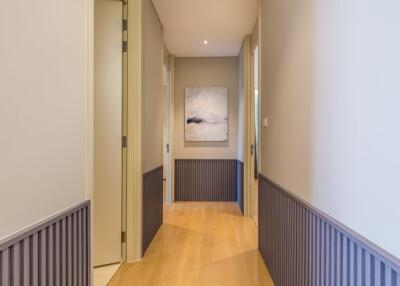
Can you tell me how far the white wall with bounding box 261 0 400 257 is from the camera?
3.05ft

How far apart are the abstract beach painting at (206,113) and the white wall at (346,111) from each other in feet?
11.5

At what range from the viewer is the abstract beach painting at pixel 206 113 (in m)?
5.71

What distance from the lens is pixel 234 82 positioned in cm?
574

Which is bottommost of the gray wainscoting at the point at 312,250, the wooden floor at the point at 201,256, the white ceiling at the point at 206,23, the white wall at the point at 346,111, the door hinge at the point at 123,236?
the wooden floor at the point at 201,256

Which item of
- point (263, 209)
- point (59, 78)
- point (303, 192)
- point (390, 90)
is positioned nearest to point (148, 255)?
point (263, 209)

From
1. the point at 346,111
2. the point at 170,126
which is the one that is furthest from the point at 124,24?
the point at 170,126

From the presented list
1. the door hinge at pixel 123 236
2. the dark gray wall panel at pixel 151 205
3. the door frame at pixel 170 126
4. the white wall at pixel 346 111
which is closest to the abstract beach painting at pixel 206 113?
the door frame at pixel 170 126

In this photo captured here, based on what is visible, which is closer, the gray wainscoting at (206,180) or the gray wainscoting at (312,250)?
the gray wainscoting at (312,250)

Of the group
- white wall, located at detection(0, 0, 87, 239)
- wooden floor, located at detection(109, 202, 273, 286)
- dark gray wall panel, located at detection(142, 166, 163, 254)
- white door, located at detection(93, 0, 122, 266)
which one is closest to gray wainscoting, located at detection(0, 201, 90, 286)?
white wall, located at detection(0, 0, 87, 239)

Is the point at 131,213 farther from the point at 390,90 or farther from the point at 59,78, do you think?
the point at 390,90

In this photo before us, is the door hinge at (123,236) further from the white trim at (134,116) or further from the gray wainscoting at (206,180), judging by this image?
the gray wainscoting at (206,180)

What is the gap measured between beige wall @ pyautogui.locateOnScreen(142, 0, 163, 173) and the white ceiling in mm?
213

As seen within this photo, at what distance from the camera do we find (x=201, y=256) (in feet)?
10.2

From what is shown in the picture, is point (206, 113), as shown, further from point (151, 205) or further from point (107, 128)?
point (107, 128)
